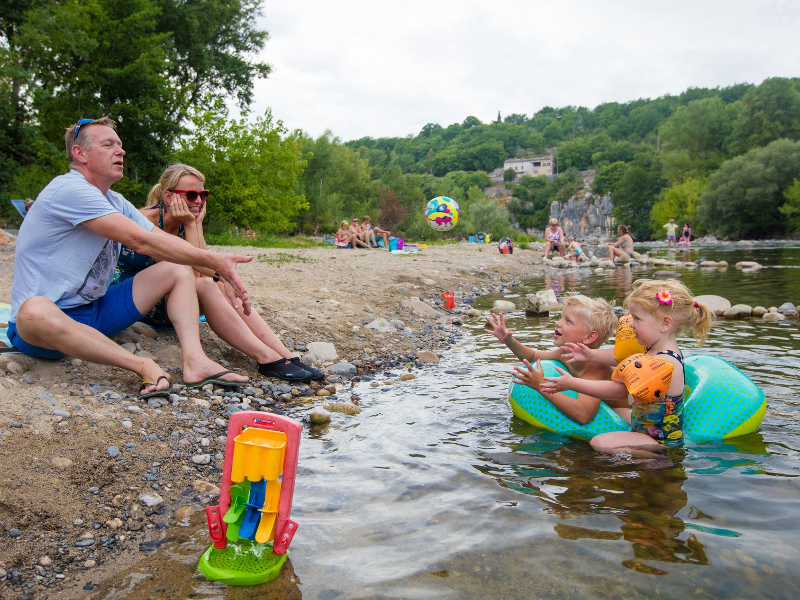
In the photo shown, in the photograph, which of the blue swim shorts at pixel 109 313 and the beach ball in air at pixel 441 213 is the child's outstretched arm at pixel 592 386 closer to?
the blue swim shorts at pixel 109 313

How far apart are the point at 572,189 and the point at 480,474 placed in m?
139

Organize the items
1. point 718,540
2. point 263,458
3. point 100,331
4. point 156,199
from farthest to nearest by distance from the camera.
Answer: point 156,199 → point 100,331 → point 718,540 → point 263,458

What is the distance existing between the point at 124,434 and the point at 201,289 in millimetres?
1529

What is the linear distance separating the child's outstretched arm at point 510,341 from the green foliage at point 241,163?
19344mm

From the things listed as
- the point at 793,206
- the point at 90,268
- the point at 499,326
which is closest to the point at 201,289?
the point at 90,268

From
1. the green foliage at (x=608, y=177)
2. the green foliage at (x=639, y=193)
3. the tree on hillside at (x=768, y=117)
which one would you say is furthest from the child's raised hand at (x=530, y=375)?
the green foliage at (x=608, y=177)

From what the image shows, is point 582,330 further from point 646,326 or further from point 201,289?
point 201,289

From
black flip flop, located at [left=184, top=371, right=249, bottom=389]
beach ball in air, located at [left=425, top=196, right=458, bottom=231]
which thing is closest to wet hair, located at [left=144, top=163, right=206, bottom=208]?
black flip flop, located at [left=184, top=371, right=249, bottom=389]

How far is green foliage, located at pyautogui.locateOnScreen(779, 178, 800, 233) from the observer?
160 feet

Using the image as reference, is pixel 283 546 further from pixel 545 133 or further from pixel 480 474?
pixel 545 133

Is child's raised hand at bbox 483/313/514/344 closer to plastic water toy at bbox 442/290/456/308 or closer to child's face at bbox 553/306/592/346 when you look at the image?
child's face at bbox 553/306/592/346

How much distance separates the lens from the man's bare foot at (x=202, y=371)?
4102mm

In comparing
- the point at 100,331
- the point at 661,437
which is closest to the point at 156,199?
the point at 100,331

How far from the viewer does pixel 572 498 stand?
9.43ft
